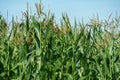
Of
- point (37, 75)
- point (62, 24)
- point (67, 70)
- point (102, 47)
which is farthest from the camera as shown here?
point (102, 47)

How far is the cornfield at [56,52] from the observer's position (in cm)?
405

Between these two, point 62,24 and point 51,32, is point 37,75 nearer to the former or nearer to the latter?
point 51,32

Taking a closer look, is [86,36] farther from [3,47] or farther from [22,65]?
[3,47]

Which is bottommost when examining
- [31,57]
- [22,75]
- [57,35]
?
[22,75]

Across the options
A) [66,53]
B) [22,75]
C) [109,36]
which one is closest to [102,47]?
[109,36]

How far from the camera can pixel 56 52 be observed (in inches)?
173

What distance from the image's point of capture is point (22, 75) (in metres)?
4.10

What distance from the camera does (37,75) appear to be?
395 centimetres

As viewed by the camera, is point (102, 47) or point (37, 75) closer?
point (37, 75)

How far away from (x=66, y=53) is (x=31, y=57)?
0.62 meters

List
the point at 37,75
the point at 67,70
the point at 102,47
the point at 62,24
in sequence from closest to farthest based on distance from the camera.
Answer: the point at 37,75
the point at 67,70
the point at 62,24
the point at 102,47

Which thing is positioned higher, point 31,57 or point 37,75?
point 31,57

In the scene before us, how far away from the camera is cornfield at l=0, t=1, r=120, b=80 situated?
13.3ft

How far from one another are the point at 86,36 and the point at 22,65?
1.13 m
